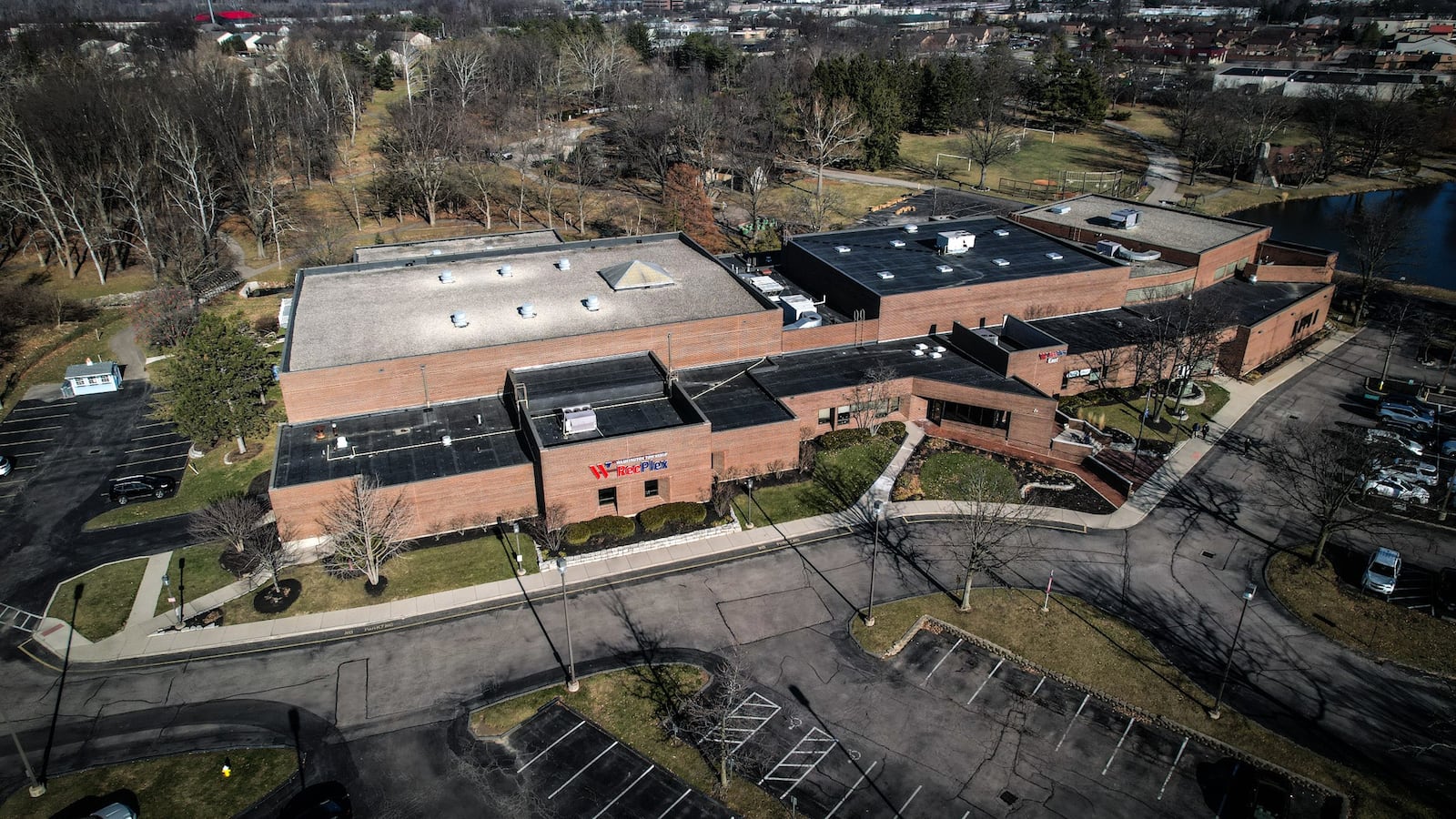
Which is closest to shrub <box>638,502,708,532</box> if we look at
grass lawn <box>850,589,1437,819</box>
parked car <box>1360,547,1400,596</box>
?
grass lawn <box>850,589,1437,819</box>

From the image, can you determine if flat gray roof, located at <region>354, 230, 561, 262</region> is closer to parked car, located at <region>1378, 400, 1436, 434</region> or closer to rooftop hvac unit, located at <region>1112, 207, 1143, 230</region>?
rooftop hvac unit, located at <region>1112, 207, 1143, 230</region>

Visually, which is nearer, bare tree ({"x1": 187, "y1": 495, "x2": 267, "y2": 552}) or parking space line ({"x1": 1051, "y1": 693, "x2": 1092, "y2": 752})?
parking space line ({"x1": 1051, "y1": 693, "x2": 1092, "y2": 752})

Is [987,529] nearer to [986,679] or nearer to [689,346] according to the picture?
[986,679]

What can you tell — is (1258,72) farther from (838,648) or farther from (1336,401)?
(838,648)

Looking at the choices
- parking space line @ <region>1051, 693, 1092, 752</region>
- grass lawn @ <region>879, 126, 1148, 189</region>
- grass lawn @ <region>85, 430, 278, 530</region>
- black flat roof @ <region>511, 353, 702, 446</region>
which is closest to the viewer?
parking space line @ <region>1051, 693, 1092, 752</region>

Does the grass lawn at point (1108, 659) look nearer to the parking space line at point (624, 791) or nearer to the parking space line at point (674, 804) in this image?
the parking space line at point (674, 804)

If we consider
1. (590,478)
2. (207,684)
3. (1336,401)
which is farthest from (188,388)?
(1336,401)

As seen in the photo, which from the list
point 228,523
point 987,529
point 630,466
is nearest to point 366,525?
point 228,523
